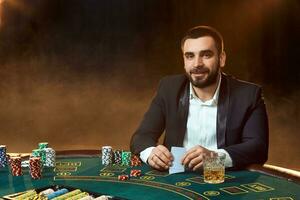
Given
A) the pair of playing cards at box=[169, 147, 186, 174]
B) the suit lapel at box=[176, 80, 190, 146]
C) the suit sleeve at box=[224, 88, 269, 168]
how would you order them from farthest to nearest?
the suit lapel at box=[176, 80, 190, 146] → the suit sleeve at box=[224, 88, 269, 168] → the pair of playing cards at box=[169, 147, 186, 174]

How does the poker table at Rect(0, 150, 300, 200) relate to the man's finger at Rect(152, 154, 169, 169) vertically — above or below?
below

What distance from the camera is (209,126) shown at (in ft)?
11.4

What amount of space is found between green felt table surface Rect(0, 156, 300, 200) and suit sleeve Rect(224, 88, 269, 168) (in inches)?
4.9

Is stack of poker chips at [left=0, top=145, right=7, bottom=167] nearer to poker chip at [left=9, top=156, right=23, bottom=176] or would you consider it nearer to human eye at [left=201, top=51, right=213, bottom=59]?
poker chip at [left=9, top=156, right=23, bottom=176]

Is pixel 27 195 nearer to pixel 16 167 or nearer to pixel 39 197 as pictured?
pixel 39 197

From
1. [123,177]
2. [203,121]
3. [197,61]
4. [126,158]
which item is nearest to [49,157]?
[126,158]

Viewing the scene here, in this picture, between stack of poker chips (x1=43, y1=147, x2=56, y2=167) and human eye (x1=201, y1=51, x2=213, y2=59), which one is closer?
stack of poker chips (x1=43, y1=147, x2=56, y2=167)

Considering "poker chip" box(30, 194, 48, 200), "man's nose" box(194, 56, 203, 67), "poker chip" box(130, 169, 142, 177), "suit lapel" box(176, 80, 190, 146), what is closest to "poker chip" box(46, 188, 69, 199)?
"poker chip" box(30, 194, 48, 200)

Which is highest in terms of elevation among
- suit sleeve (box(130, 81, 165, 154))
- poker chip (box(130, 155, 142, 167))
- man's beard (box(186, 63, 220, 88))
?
man's beard (box(186, 63, 220, 88))

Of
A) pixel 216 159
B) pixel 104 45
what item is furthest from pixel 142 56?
pixel 216 159

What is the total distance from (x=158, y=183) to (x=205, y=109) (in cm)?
104

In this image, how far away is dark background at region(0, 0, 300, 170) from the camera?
5.45m

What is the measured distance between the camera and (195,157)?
2742mm

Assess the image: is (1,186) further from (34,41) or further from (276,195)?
(34,41)
